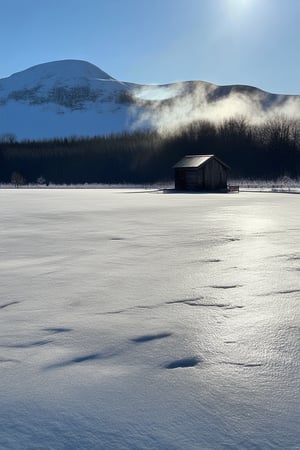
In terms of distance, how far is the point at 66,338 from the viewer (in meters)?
3.14

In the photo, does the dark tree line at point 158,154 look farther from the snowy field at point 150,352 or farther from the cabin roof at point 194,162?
the snowy field at point 150,352

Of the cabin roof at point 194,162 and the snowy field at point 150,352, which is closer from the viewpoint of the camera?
the snowy field at point 150,352

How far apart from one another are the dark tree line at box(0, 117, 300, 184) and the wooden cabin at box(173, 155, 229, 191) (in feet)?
107

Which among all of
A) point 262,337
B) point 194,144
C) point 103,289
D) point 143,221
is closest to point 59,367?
point 262,337

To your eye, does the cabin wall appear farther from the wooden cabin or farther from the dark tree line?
the dark tree line

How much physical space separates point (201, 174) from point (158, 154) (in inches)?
1637

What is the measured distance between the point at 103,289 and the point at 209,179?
1424 inches

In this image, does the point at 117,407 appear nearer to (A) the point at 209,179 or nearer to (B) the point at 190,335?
(B) the point at 190,335

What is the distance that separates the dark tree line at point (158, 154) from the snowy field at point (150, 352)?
224 feet

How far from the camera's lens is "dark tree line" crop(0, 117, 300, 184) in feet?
239

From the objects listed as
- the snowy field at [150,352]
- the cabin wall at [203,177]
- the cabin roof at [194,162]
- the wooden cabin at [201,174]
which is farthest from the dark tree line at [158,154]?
the snowy field at [150,352]

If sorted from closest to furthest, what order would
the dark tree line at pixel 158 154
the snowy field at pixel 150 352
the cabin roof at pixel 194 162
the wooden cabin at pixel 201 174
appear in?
1. the snowy field at pixel 150 352
2. the cabin roof at pixel 194 162
3. the wooden cabin at pixel 201 174
4. the dark tree line at pixel 158 154

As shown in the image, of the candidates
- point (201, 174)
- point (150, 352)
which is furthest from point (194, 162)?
point (150, 352)

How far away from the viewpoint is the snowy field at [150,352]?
199cm
